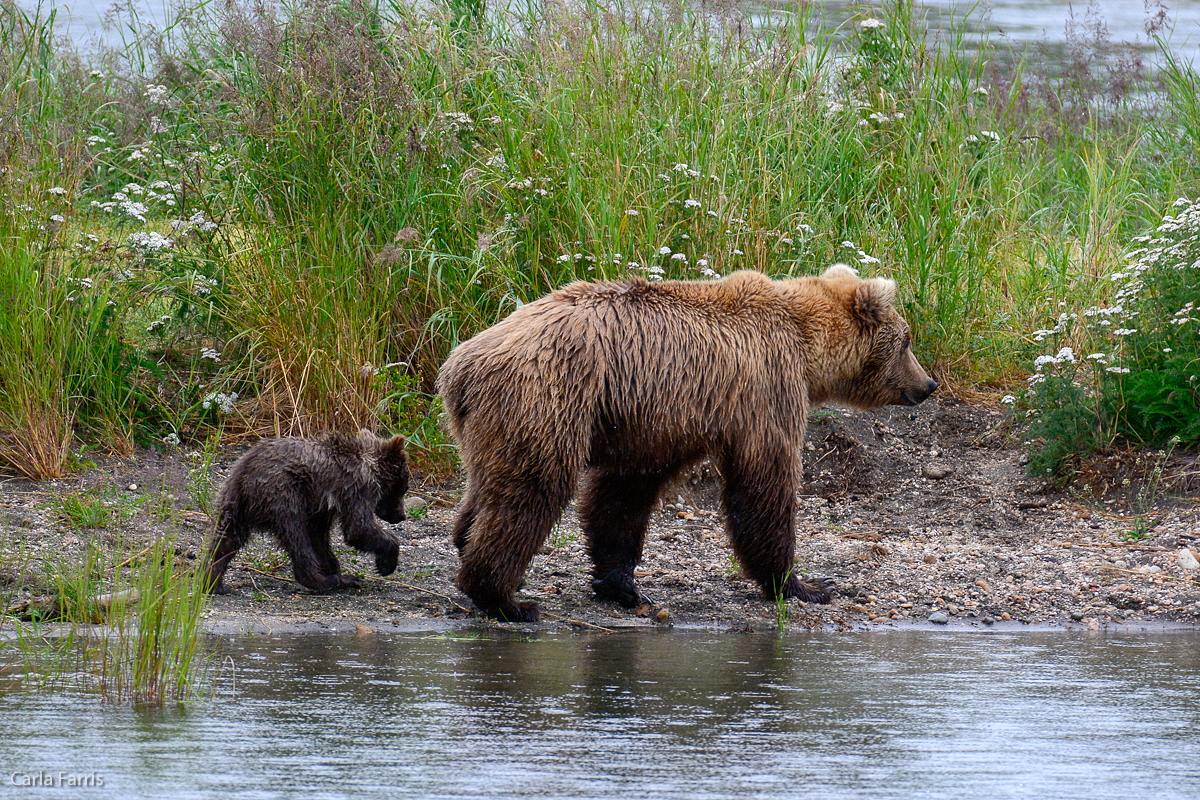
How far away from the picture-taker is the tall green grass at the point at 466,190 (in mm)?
7492

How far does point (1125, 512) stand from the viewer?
7.23 meters

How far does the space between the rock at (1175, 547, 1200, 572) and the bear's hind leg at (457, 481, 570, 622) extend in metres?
3.14

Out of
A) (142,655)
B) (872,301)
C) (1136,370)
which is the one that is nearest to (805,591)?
(872,301)

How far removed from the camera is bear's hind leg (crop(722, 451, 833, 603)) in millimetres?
5672

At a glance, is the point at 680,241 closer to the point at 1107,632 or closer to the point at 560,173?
the point at 560,173

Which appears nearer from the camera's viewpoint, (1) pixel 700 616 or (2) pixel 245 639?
(2) pixel 245 639

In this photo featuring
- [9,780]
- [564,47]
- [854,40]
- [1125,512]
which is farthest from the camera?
[854,40]

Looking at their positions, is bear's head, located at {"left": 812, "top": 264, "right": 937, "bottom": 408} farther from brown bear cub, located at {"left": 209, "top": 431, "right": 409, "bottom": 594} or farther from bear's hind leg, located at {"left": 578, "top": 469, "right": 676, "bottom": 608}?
brown bear cub, located at {"left": 209, "top": 431, "right": 409, "bottom": 594}

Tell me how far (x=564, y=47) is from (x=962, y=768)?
6032 millimetres

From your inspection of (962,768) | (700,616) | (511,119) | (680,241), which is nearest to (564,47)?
(511,119)

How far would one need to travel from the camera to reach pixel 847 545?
269 inches

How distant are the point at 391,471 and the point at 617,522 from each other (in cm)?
107

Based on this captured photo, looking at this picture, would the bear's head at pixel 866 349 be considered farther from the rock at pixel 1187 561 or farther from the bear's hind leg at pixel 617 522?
the rock at pixel 1187 561

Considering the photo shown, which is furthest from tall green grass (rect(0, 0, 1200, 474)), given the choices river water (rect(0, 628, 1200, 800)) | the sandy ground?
river water (rect(0, 628, 1200, 800))
